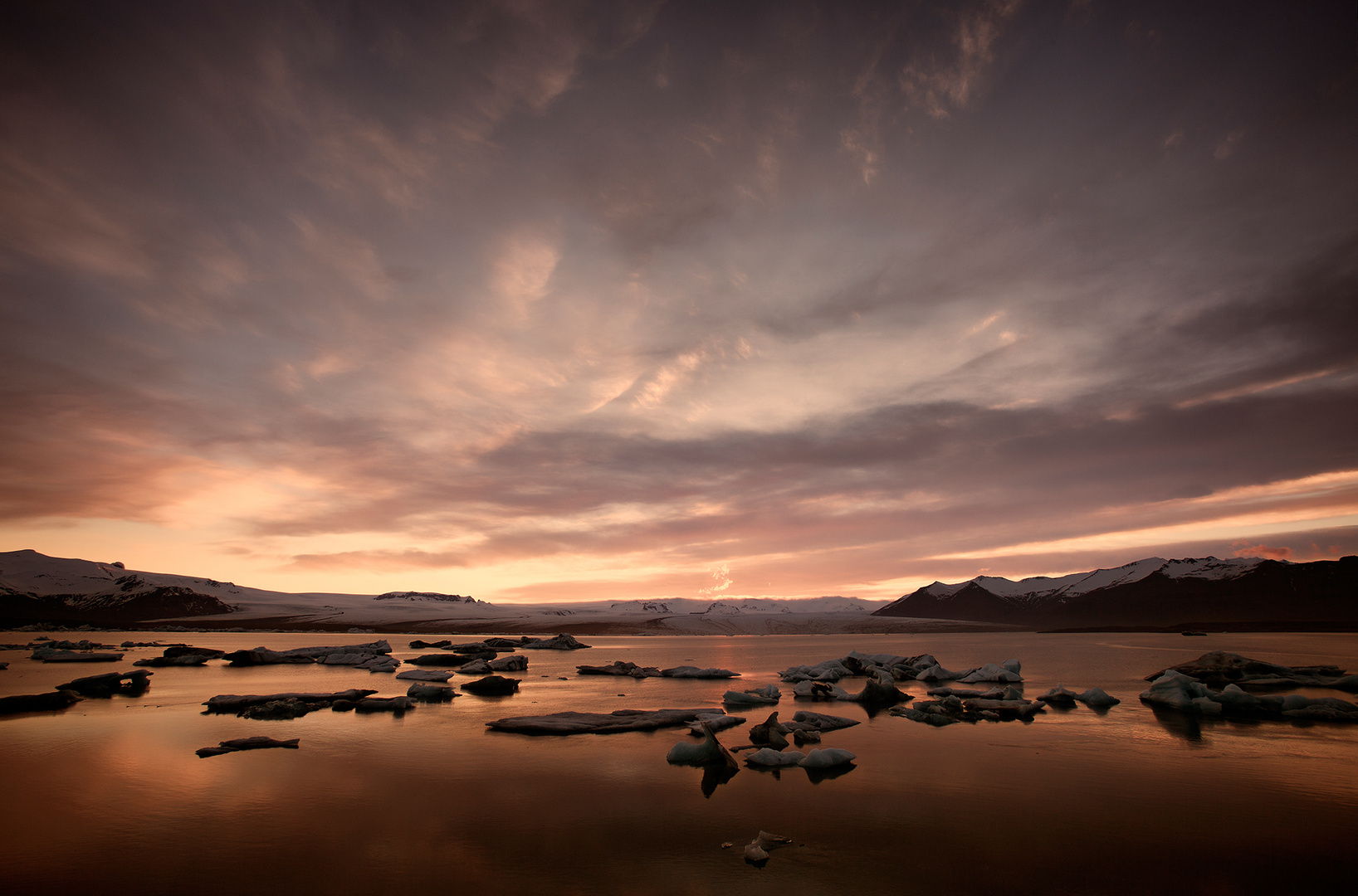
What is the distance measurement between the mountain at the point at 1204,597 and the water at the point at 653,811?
159 metres

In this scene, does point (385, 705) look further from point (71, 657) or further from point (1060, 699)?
point (71, 657)

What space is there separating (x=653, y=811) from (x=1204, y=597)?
20441 cm

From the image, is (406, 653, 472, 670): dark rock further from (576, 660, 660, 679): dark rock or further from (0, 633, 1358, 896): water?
(0, 633, 1358, 896): water

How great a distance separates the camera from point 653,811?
9.75 m

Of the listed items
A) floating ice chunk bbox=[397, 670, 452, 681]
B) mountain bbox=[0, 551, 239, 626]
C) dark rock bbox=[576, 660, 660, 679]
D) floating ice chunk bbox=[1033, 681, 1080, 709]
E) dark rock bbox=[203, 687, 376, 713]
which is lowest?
dark rock bbox=[576, 660, 660, 679]

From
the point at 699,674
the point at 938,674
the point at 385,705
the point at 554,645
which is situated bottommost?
the point at 554,645

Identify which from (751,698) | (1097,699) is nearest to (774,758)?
(751,698)

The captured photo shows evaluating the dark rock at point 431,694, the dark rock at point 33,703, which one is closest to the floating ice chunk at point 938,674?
the dark rock at point 431,694

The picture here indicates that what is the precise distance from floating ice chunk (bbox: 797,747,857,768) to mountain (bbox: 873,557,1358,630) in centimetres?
16329

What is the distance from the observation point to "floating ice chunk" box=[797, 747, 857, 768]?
12.6 metres

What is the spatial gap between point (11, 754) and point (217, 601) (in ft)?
493

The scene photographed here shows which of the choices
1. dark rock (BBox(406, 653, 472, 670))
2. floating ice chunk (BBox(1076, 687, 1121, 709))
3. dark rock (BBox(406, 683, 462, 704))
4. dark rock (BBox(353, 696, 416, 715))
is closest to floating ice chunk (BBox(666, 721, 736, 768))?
dark rock (BBox(353, 696, 416, 715))

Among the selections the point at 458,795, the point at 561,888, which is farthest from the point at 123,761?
the point at 561,888

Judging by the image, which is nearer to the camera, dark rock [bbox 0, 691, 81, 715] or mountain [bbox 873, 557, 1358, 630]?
dark rock [bbox 0, 691, 81, 715]
